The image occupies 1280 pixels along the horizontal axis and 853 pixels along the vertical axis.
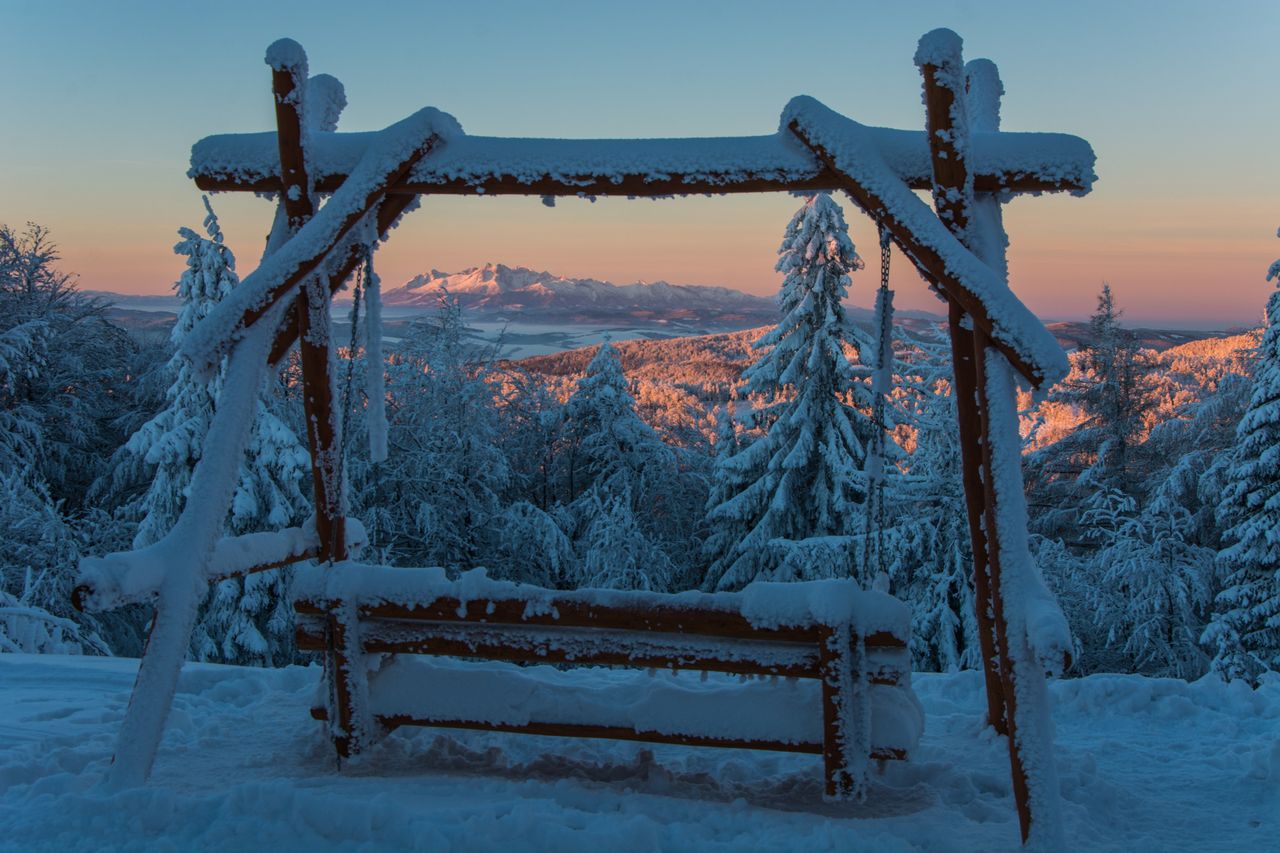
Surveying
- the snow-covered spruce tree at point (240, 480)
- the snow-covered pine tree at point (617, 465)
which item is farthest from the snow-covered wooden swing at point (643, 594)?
the snow-covered pine tree at point (617, 465)

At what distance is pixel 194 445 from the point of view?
15.4 metres

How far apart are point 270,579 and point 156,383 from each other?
7577mm

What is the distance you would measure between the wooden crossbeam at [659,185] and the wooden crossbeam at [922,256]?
0.31 feet

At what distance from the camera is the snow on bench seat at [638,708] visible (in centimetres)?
Answer: 389

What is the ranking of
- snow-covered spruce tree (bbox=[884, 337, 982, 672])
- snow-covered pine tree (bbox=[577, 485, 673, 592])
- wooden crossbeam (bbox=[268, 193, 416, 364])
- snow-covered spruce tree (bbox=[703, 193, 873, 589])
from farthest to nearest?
snow-covered pine tree (bbox=[577, 485, 673, 592]) → snow-covered spruce tree (bbox=[703, 193, 873, 589]) → snow-covered spruce tree (bbox=[884, 337, 982, 672]) → wooden crossbeam (bbox=[268, 193, 416, 364])

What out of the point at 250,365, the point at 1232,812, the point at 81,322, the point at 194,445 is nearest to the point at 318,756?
the point at 250,365

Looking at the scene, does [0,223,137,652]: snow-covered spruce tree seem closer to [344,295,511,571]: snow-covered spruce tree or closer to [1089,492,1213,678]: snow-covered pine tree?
[344,295,511,571]: snow-covered spruce tree

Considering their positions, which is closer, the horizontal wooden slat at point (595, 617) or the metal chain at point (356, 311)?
the horizontal wooden slat at point (595, 617)

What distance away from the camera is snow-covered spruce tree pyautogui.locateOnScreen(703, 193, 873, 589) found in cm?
1622

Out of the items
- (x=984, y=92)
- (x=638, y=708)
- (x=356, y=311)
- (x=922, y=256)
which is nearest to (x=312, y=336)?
(x=356, y=311)

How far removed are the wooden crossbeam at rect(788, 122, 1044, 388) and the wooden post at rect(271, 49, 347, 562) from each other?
2.31 meters

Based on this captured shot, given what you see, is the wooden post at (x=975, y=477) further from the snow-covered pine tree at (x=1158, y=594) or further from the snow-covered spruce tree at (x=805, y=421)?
the snow-covered pine tree at (x=1158, y=594)

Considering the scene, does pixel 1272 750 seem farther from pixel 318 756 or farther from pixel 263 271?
pixel 263 271

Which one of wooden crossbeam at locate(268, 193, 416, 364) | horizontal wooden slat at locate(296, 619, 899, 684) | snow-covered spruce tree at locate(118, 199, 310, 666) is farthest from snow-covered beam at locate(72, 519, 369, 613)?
snow-covered spruce tree at locate(118, 199, 310, 666)
